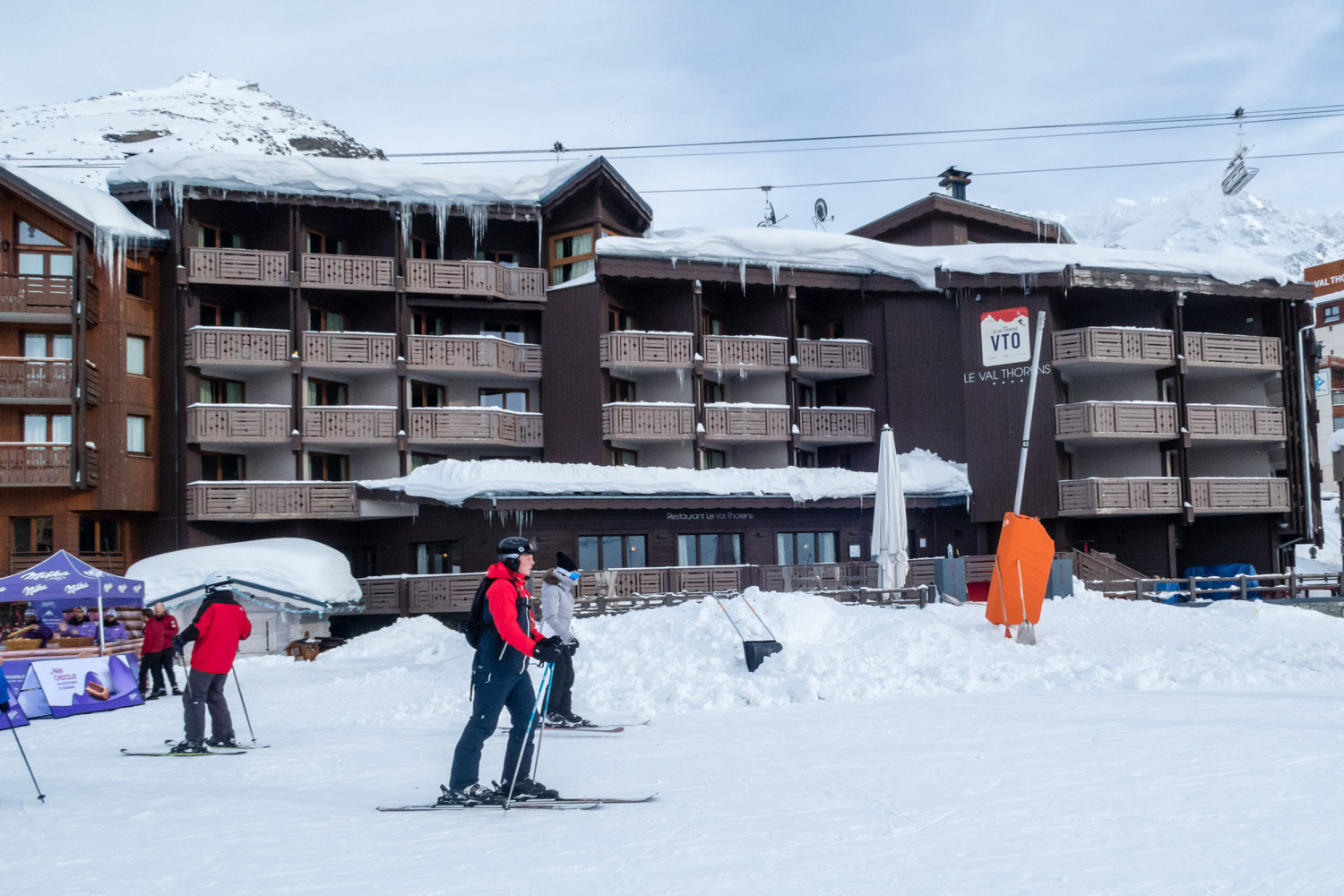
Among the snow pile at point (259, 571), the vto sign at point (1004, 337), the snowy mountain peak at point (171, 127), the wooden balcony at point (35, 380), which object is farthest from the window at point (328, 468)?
the snowy mountain peak at point (171, 127)

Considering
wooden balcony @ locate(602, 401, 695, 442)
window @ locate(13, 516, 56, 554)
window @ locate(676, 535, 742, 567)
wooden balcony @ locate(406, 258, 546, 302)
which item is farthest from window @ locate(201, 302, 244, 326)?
window @ locate(676, 535, 742, 567)

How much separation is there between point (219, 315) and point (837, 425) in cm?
1706

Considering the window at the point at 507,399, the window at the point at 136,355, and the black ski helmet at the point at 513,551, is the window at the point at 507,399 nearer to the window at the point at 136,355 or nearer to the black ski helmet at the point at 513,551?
the window at the point at 136,355

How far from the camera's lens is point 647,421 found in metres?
30.6

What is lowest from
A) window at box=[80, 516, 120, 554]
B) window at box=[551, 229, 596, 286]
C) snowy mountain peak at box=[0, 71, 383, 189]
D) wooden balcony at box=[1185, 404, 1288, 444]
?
window at box=[80, 516, 120, 554]

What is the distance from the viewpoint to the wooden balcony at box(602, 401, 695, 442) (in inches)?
1199

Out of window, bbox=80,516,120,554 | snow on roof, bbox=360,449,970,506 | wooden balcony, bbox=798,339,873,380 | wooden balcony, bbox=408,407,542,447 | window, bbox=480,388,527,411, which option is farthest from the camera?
window, bbox=480,388,527,411

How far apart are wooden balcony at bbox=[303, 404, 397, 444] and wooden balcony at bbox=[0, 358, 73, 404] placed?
5494 mm

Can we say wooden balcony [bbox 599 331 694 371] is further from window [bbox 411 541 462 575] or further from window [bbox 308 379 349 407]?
window [bbox 308 379 349 407]

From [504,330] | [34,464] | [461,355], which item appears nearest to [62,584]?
[34,464]

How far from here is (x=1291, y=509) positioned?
3072 cm

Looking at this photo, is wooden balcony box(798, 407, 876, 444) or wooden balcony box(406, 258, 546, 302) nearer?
wooden balcony box(406, 258, 546, 302)

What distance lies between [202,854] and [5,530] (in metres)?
Result: 24.5

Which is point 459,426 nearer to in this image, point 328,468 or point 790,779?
point 328,468
